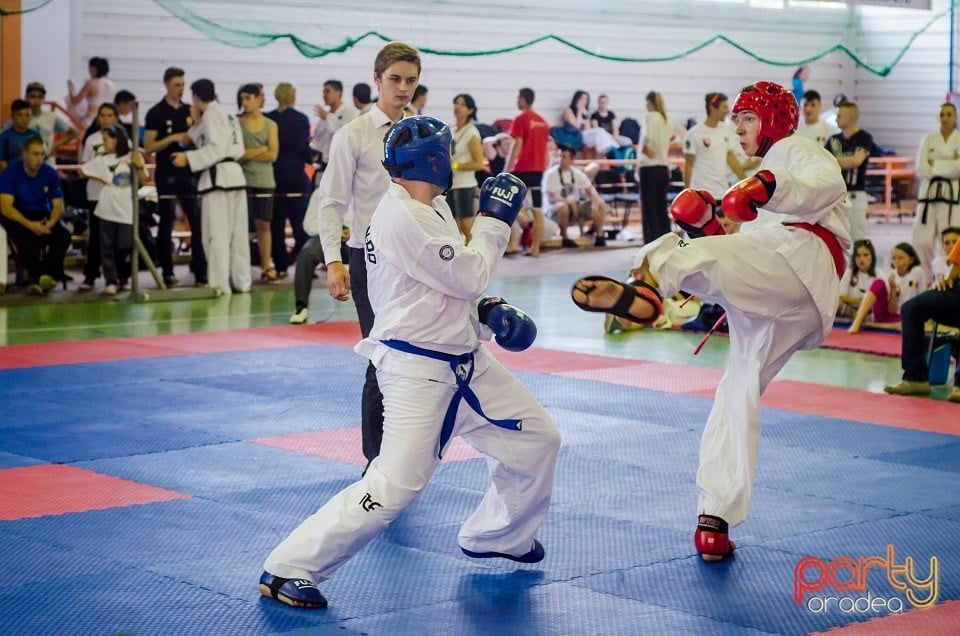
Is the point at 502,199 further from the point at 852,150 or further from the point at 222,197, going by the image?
the point at 852,150

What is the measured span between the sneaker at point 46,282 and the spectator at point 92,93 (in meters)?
3.33

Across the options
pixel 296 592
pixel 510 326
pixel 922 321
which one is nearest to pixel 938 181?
pixel 922 321

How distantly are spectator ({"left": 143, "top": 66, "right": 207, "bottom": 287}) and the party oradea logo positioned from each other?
980 centimetres

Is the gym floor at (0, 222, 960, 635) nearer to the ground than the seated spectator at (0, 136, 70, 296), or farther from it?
nearer to the ground

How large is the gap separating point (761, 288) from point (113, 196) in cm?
941

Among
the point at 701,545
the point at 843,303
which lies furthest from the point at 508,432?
the point at 843,303

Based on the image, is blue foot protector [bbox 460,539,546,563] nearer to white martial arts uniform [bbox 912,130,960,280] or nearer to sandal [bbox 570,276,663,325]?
sandal [bbox 570,276,663,325]

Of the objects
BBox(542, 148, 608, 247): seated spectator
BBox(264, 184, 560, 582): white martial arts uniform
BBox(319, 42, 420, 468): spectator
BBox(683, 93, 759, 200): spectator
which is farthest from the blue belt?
BBox(542, 148, 608, 247): seated spectator

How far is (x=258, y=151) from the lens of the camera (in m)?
13.5

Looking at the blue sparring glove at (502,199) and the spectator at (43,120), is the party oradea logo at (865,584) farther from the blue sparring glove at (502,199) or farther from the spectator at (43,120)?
the spectator at (43,120)

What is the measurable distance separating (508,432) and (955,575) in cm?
164

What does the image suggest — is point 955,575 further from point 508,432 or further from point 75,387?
point 75,387

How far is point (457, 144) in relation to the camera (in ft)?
49.3

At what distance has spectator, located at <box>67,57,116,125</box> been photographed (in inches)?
619
